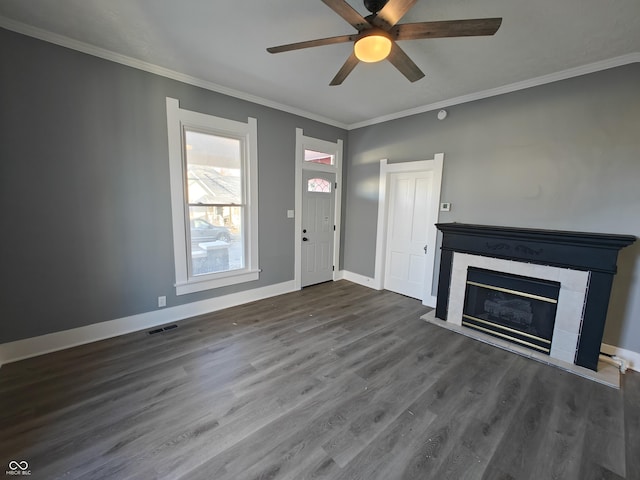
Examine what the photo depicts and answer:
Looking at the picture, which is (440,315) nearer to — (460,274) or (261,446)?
(460,274)

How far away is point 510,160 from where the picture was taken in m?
3.15

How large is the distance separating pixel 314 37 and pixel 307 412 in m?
3.02

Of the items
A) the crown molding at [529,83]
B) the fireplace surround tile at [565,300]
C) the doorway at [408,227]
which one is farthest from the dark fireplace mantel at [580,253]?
the crown molding at [529,83]

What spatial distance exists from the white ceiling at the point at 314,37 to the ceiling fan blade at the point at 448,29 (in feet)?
0.98

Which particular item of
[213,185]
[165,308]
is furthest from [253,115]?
[165,308]

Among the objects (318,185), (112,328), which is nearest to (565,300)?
(318,185)

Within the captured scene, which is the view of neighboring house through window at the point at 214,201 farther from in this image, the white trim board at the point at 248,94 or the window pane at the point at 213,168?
the white trim board at the point at 248,94

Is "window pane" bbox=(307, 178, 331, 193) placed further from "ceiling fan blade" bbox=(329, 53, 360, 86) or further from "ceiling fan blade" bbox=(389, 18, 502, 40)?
"ceiling fan blade" bbox=(389, 18, 502, 40)

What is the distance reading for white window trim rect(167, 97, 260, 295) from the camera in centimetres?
306

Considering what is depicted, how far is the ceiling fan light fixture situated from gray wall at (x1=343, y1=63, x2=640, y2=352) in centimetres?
222

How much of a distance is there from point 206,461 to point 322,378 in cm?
→ 103

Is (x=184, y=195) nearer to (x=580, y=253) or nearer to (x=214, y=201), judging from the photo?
(x=214, y=201)

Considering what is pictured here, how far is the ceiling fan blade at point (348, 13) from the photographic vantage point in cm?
149

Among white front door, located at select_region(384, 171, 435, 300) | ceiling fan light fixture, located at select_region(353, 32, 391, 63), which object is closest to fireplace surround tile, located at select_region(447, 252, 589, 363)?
white front door, located at select_region(384, 171, 435, 300)
